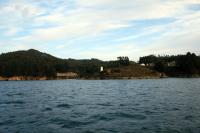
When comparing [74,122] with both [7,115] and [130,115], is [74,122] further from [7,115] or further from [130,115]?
[7,115]

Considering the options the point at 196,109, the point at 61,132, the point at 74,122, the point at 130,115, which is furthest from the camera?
the point at 196,109

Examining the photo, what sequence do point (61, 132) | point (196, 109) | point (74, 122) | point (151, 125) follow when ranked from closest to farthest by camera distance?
point (61, 132) → point (151, 125) → point (74, 122) → point (196, 109)

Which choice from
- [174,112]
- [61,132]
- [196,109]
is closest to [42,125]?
[61,132]

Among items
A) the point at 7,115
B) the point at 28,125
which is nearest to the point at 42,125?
the point at 28,125

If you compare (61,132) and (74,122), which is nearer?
(61,132)

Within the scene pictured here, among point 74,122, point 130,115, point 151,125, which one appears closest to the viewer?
point 151,125

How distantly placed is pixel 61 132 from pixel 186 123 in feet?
35.8

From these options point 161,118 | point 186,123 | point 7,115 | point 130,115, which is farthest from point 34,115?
point 186,123

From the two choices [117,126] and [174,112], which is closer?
[117,126]

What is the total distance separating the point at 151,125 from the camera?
27484mm

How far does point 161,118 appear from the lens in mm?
31047

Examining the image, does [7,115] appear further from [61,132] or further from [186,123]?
[186,123]

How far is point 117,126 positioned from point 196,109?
43.5ft

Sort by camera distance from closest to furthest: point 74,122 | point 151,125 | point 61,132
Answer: point 61,132 → point 151,125 → point 74,122
